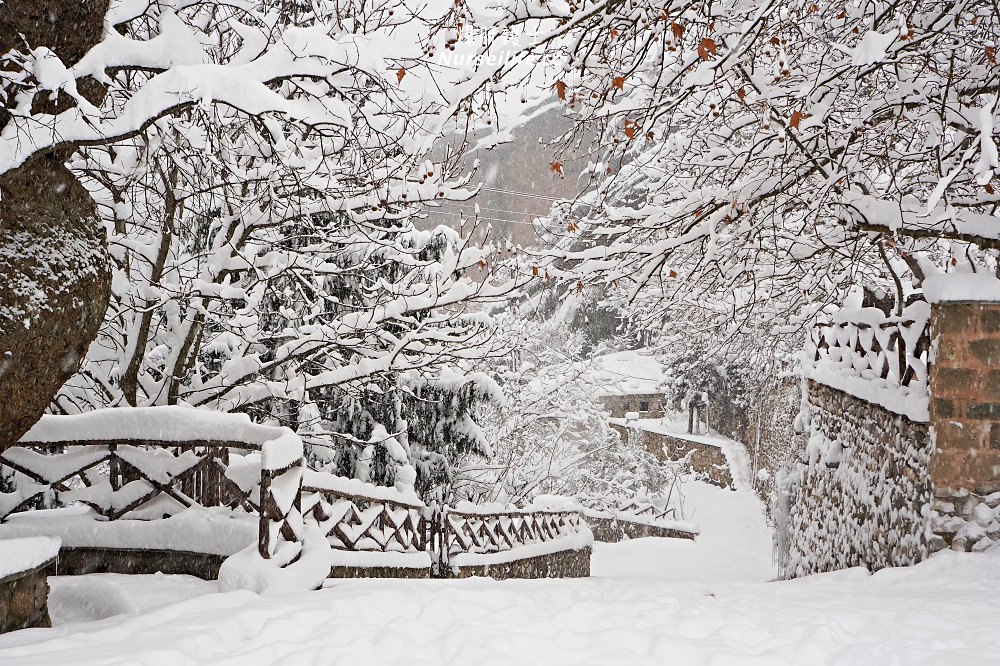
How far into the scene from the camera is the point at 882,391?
274 inches

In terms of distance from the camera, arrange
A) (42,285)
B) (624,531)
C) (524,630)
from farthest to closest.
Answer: (624,531), (524,630), (42,285)

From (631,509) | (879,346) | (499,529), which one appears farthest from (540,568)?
(631,509)

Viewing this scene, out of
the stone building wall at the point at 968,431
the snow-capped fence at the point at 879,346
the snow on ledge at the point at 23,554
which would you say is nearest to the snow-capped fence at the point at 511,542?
the snow-capped fence at the point at 879,346

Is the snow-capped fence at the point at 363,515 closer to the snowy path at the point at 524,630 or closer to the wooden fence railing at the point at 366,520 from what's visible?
the wooden fence railing at the point at 366,520

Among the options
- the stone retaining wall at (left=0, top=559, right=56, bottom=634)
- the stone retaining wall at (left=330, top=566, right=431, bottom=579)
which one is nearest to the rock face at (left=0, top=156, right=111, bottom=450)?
the stone retaining wall at (left=0, top=559, right=56, bottom=634)

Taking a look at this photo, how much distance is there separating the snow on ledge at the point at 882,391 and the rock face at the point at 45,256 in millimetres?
5923

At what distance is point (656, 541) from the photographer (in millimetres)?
19531

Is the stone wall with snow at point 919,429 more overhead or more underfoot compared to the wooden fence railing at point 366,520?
more overhead

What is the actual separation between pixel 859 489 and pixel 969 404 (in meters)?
2.50

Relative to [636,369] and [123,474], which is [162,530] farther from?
[636,369]

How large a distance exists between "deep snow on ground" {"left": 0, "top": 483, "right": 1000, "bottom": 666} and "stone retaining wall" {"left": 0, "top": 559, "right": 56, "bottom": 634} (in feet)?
0.45

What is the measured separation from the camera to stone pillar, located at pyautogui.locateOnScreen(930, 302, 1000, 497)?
5586 mm

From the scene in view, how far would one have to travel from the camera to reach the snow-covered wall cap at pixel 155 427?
520cm

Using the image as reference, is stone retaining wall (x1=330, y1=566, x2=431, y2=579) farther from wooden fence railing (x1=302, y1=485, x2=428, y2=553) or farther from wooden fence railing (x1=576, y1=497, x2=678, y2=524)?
wooden fence railing (x1=576, y1=497, x2=678, y2=524)
